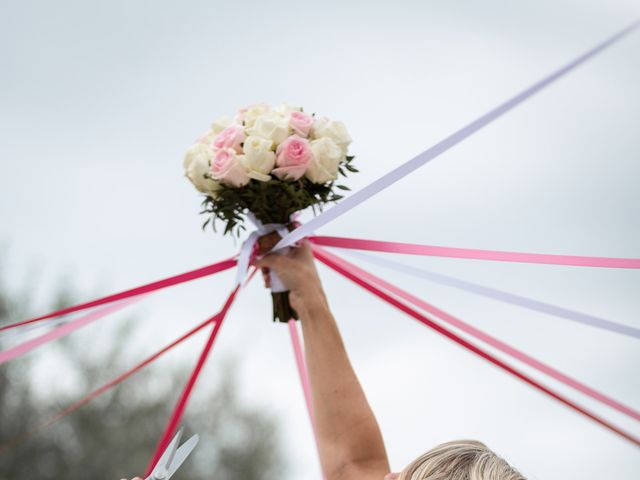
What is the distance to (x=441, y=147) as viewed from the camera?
275 cm

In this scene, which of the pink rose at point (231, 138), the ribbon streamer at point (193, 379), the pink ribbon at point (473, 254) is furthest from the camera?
the ribbon streamer at point (193, 379)

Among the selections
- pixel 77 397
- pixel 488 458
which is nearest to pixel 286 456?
pixel 77 397

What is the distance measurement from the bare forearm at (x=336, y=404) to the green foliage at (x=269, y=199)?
39 centimetres

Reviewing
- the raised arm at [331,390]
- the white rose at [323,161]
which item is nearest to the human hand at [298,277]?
the raised arm at [331,390]

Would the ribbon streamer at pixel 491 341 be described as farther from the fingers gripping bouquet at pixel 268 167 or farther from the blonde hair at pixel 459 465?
the blonde hair at pixel 459 465

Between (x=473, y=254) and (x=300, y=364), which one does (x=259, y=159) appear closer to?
(x=473, y=254)

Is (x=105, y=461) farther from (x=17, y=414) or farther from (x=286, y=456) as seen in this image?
(x=286, y=456)

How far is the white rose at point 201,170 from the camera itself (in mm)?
3502

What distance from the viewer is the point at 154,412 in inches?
697

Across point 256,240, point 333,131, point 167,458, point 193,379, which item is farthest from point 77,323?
point 167,458

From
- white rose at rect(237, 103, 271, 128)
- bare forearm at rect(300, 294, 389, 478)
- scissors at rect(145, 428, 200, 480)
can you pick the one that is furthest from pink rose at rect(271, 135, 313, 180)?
scissors at rect(145, 428, 200, 480)

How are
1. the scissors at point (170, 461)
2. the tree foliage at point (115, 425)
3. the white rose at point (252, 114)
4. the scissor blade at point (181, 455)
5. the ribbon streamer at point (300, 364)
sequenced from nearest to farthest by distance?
the scissors at point (170, 461)
the scissor blade at point (181, 455)
the white rose at point (252, 114)
the ribbon streamer at point (300, 364)
the tree foliage at point (115, 425)

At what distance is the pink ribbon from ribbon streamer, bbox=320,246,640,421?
8.3 inches

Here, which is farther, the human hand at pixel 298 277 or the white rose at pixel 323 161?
the human hand at pixel 298 277
